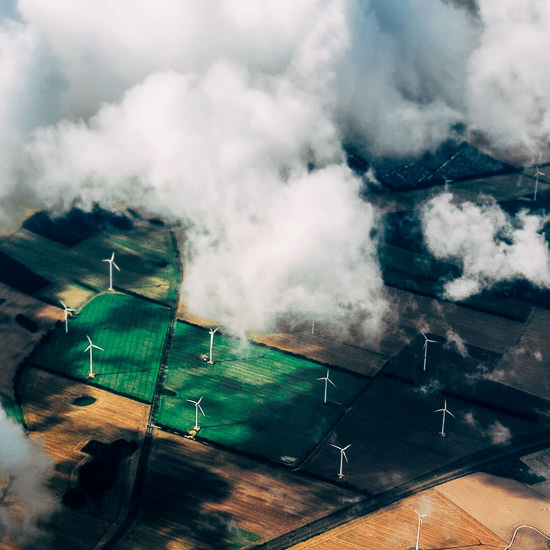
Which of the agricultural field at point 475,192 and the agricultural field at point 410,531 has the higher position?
the agricultural field at point 475,192

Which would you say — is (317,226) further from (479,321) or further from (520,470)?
(520,470)

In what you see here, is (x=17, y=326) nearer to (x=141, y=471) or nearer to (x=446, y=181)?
(x=141, y=471)

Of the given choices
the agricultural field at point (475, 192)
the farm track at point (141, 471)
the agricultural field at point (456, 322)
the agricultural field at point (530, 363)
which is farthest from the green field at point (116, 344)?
the agricultural field at point (475, 192)

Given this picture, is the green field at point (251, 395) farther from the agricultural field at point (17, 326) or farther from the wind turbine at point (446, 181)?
the wind turbine at point (446, 181)

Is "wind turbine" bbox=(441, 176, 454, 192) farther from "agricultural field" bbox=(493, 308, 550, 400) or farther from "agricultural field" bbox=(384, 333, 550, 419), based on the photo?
"agricultural field" bbox=(384, 333, 550, 419)

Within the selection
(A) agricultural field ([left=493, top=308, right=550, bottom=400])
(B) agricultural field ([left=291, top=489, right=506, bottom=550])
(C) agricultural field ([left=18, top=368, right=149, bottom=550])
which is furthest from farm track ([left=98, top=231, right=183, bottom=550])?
(A) agricultural field ([left=493, top=308, right=550, bottom=400])

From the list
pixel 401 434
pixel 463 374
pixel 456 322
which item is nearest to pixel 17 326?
pixel 401 434
